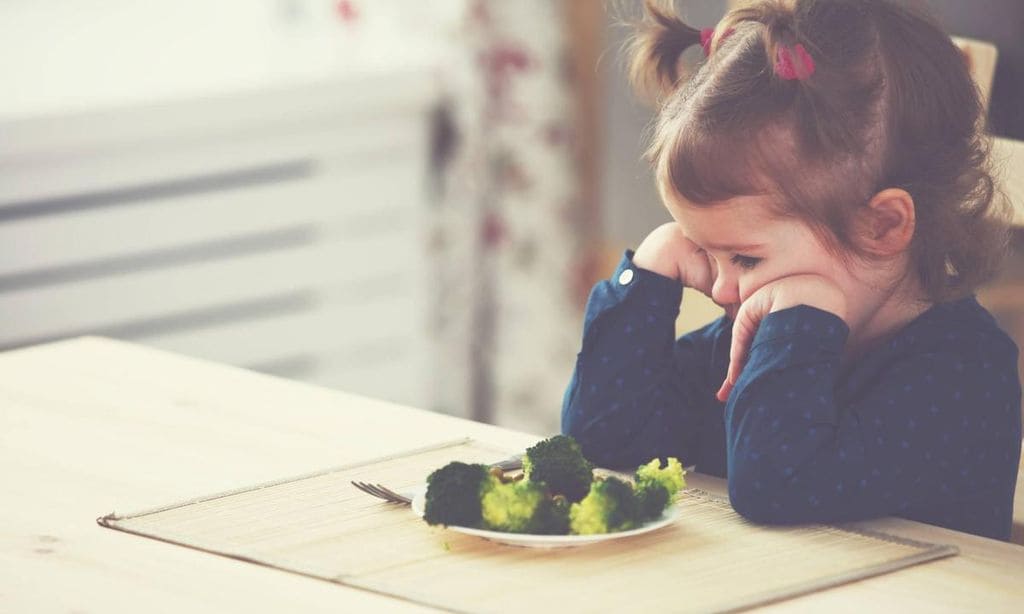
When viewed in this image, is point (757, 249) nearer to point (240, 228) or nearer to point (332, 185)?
point (240, 228)

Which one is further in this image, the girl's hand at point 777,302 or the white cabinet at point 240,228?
the white cabinet at point 240,228

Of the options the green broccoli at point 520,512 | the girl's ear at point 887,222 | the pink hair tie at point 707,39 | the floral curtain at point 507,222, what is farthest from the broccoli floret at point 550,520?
the floral curtain at point 507,222

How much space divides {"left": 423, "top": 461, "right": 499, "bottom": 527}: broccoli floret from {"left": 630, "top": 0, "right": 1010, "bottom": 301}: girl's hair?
1.07ft

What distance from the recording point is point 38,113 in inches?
113

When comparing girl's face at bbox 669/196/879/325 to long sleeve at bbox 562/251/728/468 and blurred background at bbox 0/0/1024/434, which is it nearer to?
long sleeve at bbox 562/251/728/468

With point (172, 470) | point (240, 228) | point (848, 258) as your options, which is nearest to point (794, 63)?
point (848, 258)

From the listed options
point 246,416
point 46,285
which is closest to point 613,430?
point 246,416

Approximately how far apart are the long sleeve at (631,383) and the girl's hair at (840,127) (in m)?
0.15

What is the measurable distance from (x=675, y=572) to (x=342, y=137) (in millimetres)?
2432

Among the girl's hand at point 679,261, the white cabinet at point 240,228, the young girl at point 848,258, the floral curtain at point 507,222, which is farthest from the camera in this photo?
the floral curtain at point 507,222

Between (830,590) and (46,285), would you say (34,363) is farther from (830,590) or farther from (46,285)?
(46,285)

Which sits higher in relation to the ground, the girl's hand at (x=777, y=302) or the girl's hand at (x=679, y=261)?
the girl's hand at (x=679, y=261)

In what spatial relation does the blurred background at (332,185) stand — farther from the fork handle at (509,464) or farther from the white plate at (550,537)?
the white plate at (550,537)

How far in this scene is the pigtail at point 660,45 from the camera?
1.47 metres
